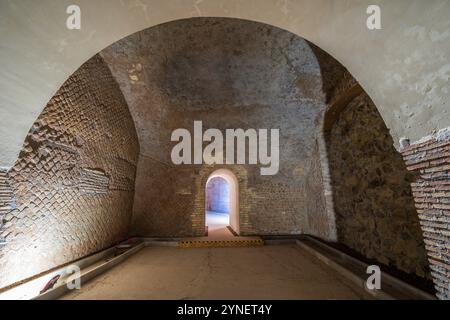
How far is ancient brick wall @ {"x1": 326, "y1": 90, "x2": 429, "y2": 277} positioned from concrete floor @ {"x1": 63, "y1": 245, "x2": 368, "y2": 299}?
105cm

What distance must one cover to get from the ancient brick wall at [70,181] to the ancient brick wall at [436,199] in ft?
13.3

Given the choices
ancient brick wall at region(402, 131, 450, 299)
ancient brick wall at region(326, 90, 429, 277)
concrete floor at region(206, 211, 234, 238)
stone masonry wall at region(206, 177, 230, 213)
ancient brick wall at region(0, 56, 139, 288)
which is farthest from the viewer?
stone masonry wall at region(206, 177, 230, 213)

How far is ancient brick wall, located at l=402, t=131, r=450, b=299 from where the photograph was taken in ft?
4.97

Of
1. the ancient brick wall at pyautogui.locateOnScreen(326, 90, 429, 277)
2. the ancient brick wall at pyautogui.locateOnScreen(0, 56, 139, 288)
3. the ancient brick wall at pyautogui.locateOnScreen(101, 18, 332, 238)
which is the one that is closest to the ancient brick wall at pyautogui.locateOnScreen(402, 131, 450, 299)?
the ancient brick wall at pyautogui.locateOnScreen(326, 90, 429, 277)

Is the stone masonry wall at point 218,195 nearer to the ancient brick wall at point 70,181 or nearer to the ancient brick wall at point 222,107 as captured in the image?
the ancient brick wall at point 222,107

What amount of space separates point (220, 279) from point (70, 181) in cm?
310

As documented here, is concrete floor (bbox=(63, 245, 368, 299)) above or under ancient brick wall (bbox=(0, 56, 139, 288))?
under

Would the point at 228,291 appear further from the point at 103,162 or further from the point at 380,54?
the point at 103,162

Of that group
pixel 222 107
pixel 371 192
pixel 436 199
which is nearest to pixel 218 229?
pixel 222 107

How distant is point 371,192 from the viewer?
13.2ft

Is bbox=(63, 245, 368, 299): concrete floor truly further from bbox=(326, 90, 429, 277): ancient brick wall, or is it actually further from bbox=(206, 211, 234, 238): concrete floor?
bbox=(206, 211, 234, 238): concrete floor

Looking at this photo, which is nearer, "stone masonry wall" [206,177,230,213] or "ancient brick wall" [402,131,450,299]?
"ancient brick wall" [402,131,450,299]

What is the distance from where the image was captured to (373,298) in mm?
2619

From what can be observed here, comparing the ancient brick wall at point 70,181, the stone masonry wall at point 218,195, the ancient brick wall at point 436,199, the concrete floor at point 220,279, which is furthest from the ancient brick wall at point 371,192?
the stone masonry wall at point 218,195
